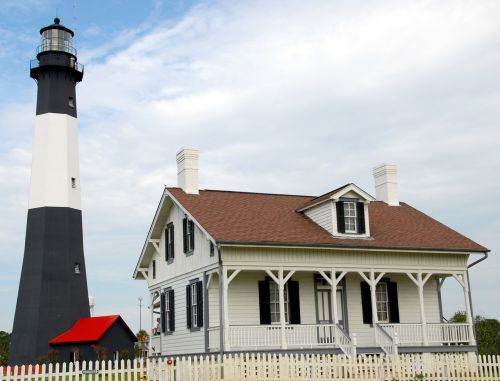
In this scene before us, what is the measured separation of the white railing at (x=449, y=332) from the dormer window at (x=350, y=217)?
4.23 m

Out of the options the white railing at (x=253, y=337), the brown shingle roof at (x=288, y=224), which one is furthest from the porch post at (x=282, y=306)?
the brown shingle roof at (x=288, y=224)

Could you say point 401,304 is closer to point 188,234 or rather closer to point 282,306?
point 282,306

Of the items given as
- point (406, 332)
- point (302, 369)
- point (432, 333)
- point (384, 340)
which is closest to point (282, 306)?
point (302, 369)

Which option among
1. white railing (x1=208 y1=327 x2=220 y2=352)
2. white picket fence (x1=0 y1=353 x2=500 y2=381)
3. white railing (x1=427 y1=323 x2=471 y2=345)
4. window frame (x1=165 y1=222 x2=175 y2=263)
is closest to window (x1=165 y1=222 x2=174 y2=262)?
window frame (x1=165 y1=222 x2=175 y2=263)

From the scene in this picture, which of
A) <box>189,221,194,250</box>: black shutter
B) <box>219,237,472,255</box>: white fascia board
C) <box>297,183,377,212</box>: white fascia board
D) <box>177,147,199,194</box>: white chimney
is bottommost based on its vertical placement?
<box>219,237,472,255</box>: white fascia board

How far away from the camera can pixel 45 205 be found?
32969mm

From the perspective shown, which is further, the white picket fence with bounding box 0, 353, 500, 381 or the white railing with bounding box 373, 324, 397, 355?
the white railing with bounding box 373, 324, 397, 355

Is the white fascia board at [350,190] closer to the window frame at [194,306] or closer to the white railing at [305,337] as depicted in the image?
the white railing at [305,337]

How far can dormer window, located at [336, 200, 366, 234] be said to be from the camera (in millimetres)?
24656

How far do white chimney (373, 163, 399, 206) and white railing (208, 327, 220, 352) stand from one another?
425 inches

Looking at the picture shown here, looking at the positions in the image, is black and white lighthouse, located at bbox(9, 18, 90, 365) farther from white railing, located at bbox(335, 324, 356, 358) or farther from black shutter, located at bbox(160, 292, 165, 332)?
white railing, located at bbox(335, 324, 356, 358)

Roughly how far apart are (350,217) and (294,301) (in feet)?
11.6

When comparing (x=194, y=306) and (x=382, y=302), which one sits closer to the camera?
(x=194, y=306)

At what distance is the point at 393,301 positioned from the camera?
2558cm
